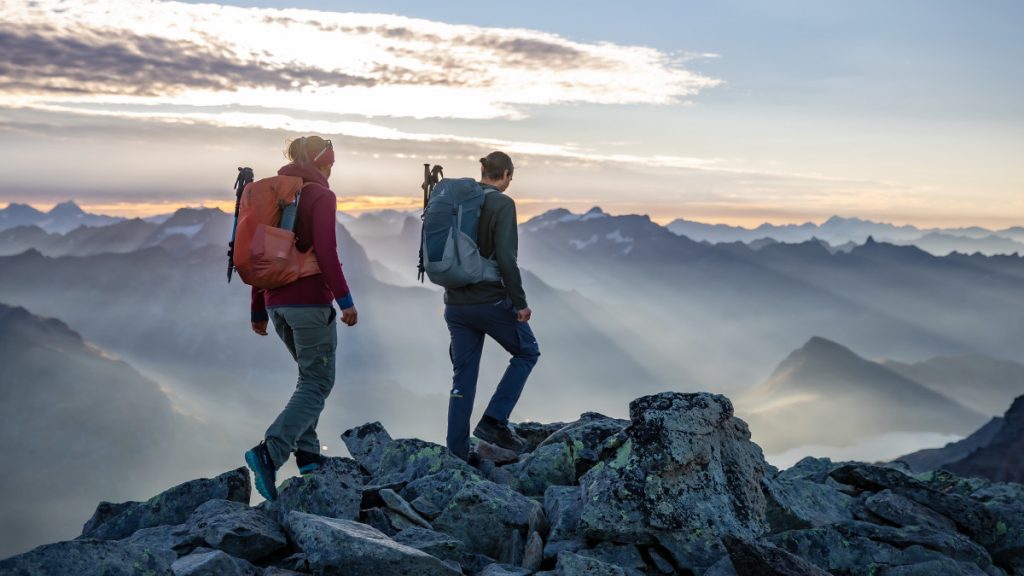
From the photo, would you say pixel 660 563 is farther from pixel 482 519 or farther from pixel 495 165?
pixel 495 165

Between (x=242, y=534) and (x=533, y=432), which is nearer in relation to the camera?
→ (x=242, y=534)

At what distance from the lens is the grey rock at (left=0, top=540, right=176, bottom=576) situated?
5.40 meters

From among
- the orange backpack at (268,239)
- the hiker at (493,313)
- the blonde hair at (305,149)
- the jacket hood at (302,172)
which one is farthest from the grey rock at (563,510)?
the blonde hair at (305,149)

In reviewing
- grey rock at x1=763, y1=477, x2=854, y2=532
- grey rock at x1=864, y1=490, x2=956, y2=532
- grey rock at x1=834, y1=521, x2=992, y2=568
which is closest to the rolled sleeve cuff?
grey rock at x1=763, y1=477, x2=854, y2=532

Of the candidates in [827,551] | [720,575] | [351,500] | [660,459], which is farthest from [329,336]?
[827,551]

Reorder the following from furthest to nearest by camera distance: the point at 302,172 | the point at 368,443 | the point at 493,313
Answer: the point at 368,443 → the point at 493,313 → the point at 302,172

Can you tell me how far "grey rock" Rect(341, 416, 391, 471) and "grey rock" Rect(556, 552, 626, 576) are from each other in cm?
490

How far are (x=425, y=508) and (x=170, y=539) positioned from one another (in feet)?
8.36

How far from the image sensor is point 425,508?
8266 millimetres

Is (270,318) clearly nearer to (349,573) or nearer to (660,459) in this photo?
(349,573)

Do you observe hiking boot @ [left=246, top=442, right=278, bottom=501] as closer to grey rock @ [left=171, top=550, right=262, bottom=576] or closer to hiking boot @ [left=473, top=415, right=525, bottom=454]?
grey rock @ [left=171, top=550, right=262, bottom=576]

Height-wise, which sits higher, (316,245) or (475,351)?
(316,245)

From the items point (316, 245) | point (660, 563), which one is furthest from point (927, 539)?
point (316, 245)

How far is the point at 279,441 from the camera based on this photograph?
863 cm
